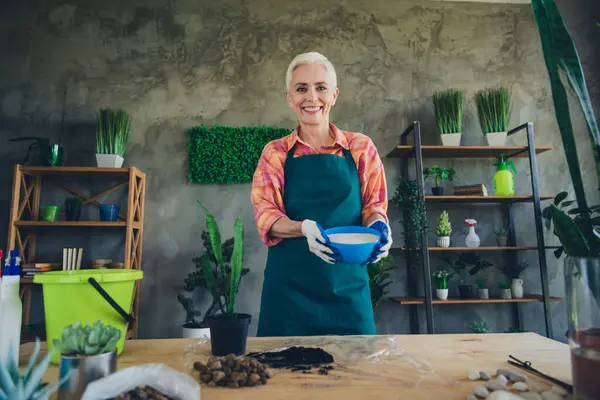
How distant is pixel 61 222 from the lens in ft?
10.5

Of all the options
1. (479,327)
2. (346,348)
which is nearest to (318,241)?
(346,348)

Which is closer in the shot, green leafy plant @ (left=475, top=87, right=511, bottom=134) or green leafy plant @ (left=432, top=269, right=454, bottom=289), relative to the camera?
green leafy plant @ (left=432, top=269, right=454, bottom=289)

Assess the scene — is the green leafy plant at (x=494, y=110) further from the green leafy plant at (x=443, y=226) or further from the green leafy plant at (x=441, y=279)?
the green leafy plant at (x=441, y=279)

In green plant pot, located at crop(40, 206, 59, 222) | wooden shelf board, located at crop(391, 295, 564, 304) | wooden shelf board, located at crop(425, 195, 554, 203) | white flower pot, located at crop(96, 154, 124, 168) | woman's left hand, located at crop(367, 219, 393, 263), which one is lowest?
wooden shelf board, located at crop(391, 295, 564, 304)

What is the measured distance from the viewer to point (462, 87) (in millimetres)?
4008

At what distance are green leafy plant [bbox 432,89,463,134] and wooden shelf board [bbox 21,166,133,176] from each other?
2.87m

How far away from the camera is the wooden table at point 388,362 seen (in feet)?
2.59

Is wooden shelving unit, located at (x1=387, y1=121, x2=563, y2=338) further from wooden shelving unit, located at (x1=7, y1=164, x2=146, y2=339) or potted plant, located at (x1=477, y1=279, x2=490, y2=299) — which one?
wooden shelving unit, located at (x1=7, y1=164, x2=146, y2=339)

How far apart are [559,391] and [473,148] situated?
306 centimetres

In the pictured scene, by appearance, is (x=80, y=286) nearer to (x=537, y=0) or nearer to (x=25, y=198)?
(x=537, y=0)

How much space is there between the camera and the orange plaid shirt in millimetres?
1726

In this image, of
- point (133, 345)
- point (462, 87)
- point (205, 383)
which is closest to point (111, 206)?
point (133, 345)

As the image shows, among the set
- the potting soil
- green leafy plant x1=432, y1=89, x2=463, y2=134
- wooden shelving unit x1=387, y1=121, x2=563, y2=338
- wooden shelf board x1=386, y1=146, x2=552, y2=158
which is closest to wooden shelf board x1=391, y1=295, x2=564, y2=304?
wooden shelving unit x1=387, y1=121, x2=563, y2=338

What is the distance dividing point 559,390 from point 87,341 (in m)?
0.93
